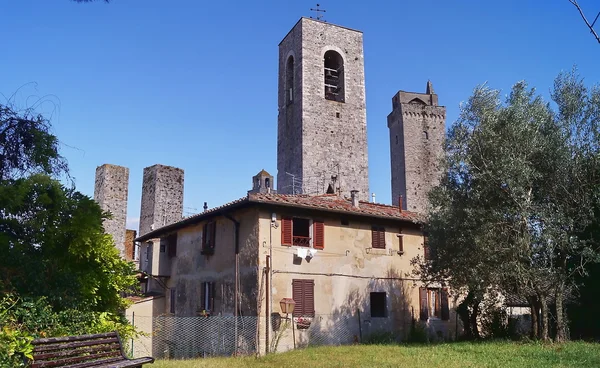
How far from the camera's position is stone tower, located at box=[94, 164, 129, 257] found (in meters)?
25.1

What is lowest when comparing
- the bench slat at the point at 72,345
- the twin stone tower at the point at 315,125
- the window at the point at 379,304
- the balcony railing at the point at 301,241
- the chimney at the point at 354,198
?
the bench slat at the point at 72,345

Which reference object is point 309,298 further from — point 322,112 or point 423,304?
point 322,112

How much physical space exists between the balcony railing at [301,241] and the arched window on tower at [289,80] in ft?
56.1

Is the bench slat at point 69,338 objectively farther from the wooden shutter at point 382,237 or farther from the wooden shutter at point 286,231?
the wooden shutter at point 382,237

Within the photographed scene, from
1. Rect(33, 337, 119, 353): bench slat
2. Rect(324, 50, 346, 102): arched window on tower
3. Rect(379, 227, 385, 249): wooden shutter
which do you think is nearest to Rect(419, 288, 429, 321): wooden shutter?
Rect(379, 227, 385, 249): wooden shutter

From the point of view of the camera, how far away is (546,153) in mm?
15258

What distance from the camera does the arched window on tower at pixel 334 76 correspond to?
33688 millimetres

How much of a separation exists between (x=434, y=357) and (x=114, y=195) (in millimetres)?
17102

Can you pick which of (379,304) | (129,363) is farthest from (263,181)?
(129,363)

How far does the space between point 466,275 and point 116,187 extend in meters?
16.3

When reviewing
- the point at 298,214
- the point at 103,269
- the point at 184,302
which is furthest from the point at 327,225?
the point at 103,269

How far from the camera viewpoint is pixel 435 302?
20.1 metres

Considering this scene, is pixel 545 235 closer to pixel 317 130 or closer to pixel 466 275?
pixel 466 275

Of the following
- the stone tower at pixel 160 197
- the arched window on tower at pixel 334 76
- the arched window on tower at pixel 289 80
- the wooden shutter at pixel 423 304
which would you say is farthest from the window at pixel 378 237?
the arched window on tower at pixel 289 80
